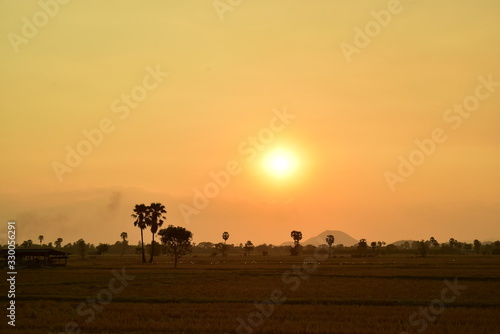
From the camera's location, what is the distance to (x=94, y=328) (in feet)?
92.5

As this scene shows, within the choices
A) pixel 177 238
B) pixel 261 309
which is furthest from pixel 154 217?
pixel 261 309

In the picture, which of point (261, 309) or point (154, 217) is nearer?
point (261, 309)

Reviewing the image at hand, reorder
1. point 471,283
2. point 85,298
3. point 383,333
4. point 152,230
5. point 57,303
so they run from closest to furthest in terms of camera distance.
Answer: point 383,333
point 57,303
point 85,298
point 471,283
point 152,230

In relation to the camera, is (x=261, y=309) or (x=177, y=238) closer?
(x=261, y=309)

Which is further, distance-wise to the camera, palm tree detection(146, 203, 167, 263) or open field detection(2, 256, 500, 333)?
palm tree detection(146, 203, 167, 263)

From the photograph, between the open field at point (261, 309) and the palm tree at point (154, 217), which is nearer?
the open field at point (261, 309)

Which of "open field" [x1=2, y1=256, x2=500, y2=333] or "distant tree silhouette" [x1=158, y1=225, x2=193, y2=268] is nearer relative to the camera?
"open field" [x1=2, y1=256, x2=500, y2=333]

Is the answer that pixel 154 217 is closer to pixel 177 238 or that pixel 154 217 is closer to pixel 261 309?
pixel 177 238

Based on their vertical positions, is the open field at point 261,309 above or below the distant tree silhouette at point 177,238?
below

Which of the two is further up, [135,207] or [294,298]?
[135,207]

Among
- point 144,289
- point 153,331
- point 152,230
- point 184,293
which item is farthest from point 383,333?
point 152,230

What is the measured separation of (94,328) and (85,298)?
13.3m

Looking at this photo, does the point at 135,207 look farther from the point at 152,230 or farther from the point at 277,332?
the point at 277,332

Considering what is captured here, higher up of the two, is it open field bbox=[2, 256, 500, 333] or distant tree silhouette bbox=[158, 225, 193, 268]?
distant tree silhouette bbox=[158, 225, 193, 268]
